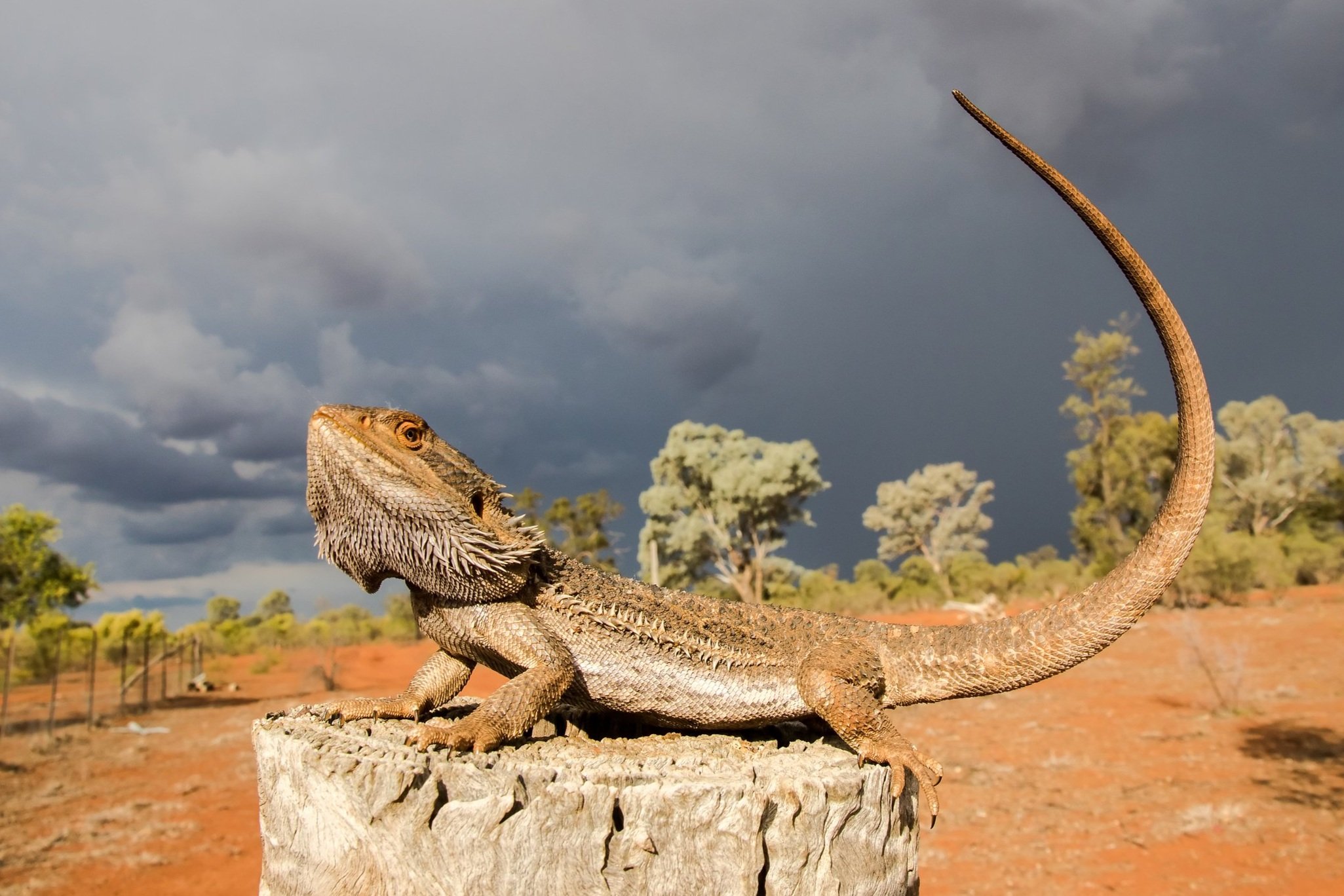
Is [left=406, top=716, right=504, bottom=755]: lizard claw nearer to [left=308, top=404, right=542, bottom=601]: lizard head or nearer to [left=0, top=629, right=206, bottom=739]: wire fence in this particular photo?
[left=308, top=404, right=542, bottom=601]: lizard head

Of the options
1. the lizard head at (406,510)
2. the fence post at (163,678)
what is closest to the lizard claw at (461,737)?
the lizard head at (406,510)

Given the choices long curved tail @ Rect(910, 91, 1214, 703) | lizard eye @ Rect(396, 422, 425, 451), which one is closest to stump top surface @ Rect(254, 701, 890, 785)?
long curved tail @ Rect(910, 91, 1214, 703)

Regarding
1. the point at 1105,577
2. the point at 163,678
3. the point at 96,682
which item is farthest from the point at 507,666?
the point at 96,682

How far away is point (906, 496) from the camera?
47.7 meters

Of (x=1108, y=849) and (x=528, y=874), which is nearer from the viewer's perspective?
(x=528, y=874)

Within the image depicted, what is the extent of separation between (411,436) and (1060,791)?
10.3 meters

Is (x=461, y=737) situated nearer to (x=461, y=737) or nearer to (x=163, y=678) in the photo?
(x=461, y=737)

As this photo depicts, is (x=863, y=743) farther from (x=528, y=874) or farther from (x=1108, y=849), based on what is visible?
(x=1108, y=849)

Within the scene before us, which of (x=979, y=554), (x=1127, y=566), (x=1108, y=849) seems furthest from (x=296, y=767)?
(x=979, y=554)

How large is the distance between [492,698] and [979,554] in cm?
4499

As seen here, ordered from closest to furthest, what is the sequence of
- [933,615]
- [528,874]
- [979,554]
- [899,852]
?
[528,874], [899,852], [933,615], [979,554]

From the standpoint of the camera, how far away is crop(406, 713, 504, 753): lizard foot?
280 centimetres

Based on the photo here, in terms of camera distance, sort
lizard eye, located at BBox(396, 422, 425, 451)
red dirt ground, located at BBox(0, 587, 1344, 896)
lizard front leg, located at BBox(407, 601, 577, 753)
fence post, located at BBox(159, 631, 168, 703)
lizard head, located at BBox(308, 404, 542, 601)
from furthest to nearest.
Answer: fence post, located at BBox(159, 631, 168, 703) < red dirt ground, located at BBox(0, 587, 1344, 896) < lizard eye, located at BBox(396, 422, 425, 451) < lizard head, located at BBox(308, 404, 542, 601) < lizard front leg, located at BBox(407, 601, 577, 753)

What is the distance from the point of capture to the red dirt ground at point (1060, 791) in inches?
319
